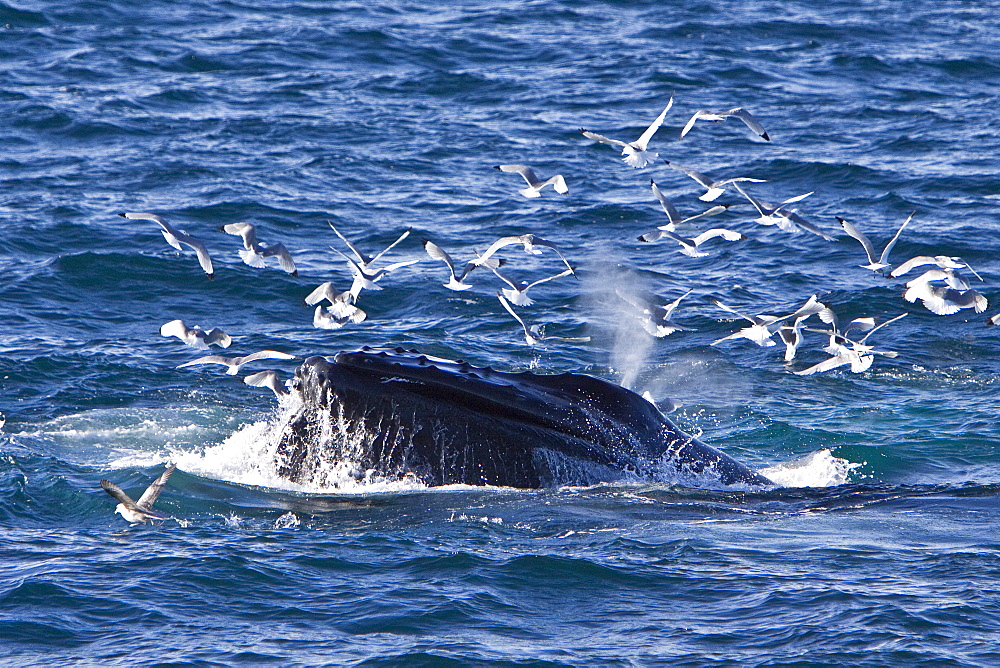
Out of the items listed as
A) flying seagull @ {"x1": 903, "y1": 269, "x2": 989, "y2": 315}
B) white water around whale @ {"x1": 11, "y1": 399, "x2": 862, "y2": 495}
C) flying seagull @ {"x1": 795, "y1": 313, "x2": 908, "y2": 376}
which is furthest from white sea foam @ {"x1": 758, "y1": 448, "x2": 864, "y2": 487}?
flying seagull @ {"x1": 903, "y1": 269, "x2": 989, "y2": 315}

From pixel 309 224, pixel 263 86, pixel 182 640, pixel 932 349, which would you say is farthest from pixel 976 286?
pixel 263 86

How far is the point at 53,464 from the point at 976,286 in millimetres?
11933

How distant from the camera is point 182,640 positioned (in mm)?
8258

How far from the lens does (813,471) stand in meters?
12.5

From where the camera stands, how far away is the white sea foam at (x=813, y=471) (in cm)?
1222

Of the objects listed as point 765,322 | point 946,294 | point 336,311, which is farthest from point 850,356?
point 336,311

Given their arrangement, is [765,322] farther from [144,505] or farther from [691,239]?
[144,505]

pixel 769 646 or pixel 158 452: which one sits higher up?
pixel 769 646

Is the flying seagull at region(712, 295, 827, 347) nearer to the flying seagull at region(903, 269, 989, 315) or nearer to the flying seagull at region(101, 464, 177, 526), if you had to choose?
the flying seagull at region(903, 269, 989, 315)

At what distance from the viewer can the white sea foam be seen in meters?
12.2

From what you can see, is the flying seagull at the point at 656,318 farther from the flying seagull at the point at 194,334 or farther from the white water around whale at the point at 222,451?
the flying seagull at the point at 194,334

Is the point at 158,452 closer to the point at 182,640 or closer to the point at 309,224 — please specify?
the point at 182,640

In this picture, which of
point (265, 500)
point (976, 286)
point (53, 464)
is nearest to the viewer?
Result: point (265, 500)

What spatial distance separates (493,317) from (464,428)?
29.1 ft
